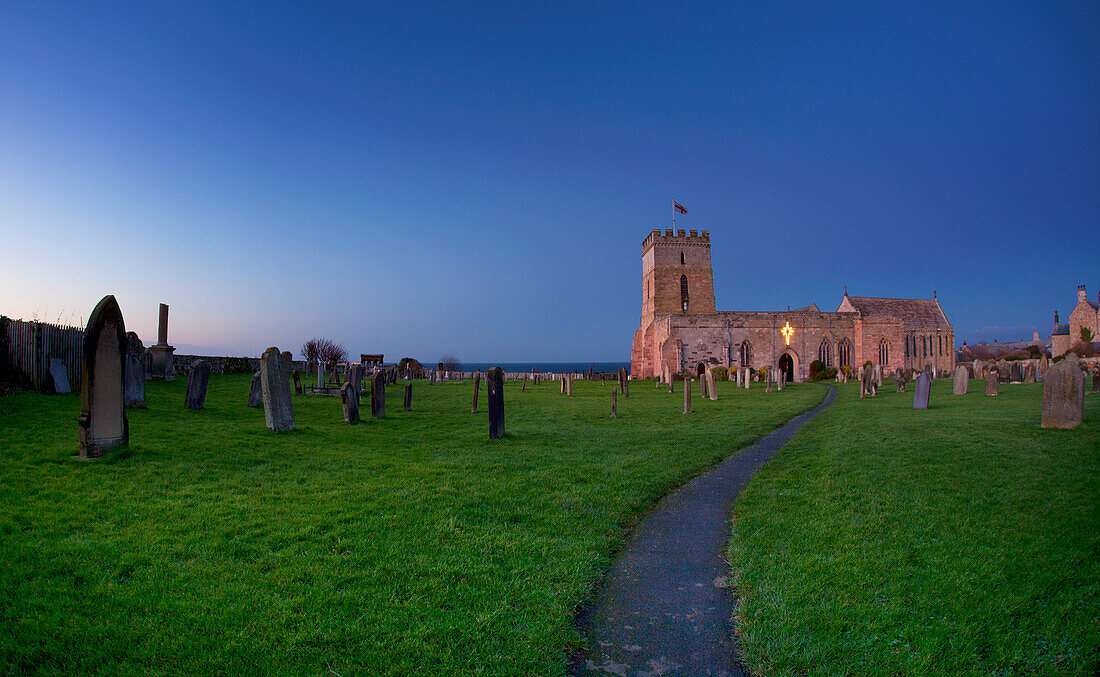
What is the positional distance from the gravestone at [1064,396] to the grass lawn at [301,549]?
683 cm

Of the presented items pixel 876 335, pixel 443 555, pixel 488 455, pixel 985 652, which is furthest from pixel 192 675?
pixel 876 335

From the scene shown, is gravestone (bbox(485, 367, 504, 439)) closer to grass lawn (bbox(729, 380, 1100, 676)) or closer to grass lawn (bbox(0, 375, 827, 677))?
grass lawn (bbox(0, 375, 827, 677))

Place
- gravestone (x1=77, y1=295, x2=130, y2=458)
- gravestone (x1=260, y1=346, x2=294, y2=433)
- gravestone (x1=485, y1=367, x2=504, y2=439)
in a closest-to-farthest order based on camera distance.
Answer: gravestone (x1=77, y1=295, x2=130, y2=458)
gravestone (x1=260, y1=346, x2=294, y2=433)
gravestone (x1=485, y1=367, x2=504, y2=439)

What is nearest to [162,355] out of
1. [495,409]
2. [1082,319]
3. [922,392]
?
[495,409]

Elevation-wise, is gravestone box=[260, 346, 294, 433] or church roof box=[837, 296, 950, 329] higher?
church roof box=[837, 296, 950, 329]

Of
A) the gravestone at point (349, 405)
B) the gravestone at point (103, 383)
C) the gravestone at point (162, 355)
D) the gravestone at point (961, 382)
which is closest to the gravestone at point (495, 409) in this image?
the gravestone at point (349, 405)

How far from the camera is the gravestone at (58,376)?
13.8 metres

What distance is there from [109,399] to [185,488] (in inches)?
108

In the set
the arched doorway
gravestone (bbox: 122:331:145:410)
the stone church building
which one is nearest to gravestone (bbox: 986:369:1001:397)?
the stone church building

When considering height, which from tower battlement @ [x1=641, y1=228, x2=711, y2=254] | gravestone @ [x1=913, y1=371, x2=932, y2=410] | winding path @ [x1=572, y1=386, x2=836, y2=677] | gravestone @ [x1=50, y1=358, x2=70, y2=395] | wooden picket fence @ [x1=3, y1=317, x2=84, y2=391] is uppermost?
tower battlement @ [x1=641, y1=228, x2=711, y2=254]

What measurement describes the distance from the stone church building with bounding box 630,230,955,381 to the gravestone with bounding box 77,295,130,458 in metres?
36.2

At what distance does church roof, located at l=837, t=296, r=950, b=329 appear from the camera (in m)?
51.8

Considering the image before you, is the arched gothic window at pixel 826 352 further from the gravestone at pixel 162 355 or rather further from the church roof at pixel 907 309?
the gravestone at pixel 162 355

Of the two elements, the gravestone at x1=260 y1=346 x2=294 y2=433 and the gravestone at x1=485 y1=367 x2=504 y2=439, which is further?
the gravestone at x1=485 y1=367 x2=504 y2=439
